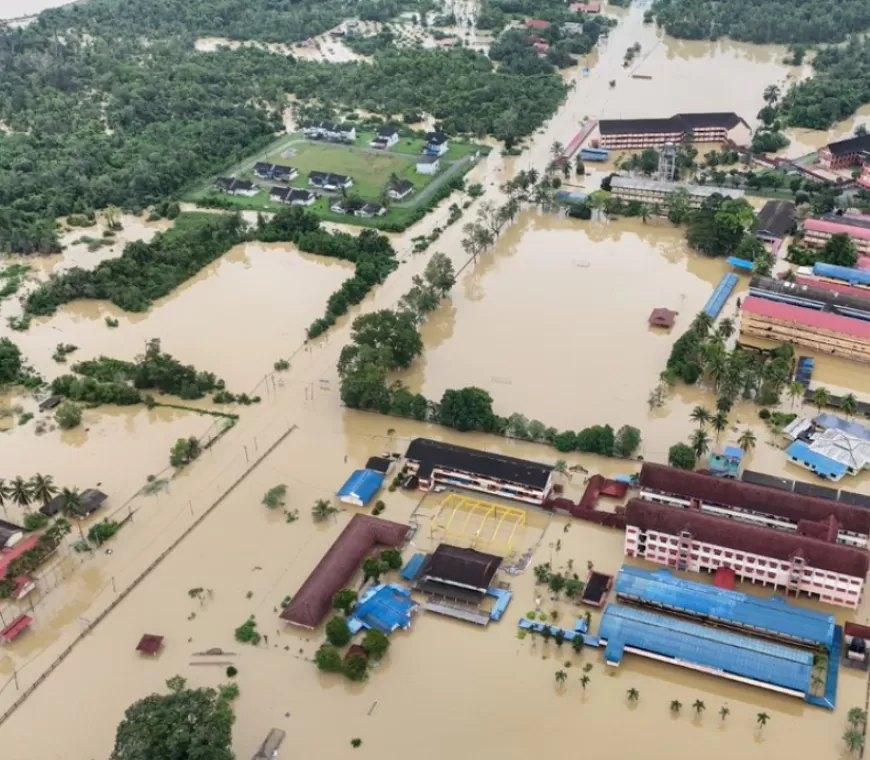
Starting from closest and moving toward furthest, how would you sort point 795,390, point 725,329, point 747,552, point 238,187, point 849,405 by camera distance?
point 747,552
point 849,405
point 795,390
point 725,329
point 238,187

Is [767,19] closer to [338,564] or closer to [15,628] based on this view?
[338,564]

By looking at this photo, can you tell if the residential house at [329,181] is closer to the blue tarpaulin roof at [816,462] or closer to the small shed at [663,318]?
the small shed at [663,318]

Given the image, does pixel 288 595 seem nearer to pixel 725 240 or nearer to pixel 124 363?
pixel 124 363

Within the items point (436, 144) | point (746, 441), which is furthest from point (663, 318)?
point (436, 144)

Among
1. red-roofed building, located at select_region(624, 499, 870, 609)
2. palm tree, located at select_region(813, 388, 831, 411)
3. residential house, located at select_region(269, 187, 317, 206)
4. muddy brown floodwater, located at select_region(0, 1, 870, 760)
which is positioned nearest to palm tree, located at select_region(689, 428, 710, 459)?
muddy brown floodwater, located at select_region(0, 1, 870, 760)

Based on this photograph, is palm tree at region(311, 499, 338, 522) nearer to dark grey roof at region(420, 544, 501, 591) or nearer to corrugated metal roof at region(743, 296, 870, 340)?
dark grey roof at region(420, 544, 501, 591)
